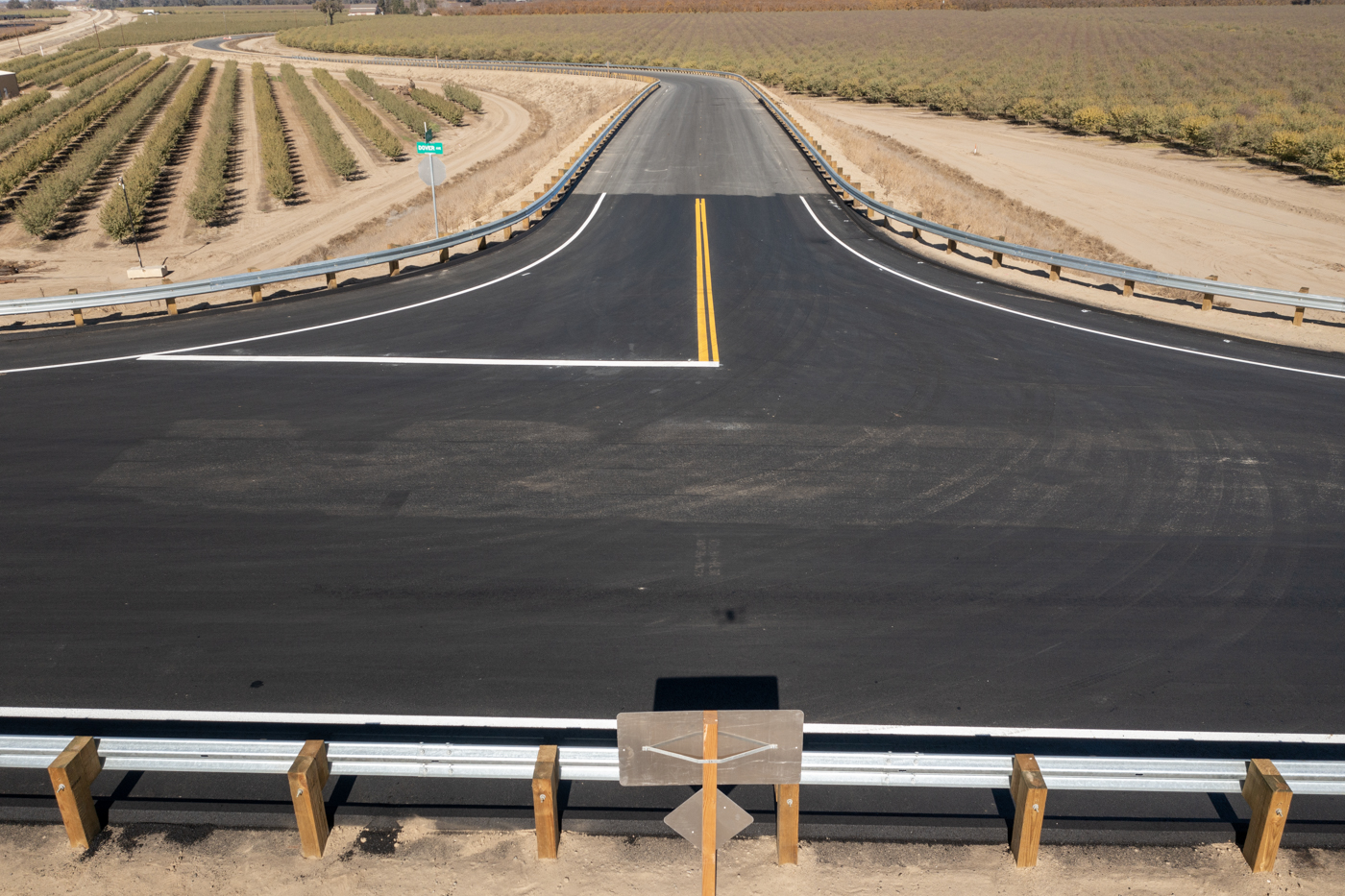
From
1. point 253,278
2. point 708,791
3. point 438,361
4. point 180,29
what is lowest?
point 438,361

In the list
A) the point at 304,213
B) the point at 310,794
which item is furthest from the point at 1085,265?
the point at 304,213

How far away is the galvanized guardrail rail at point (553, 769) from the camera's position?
17.5 feet

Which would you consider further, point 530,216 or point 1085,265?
point 530,216

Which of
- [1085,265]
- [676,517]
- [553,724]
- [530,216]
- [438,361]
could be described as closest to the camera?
[553,724]

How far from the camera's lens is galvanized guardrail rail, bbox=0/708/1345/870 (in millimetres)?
5340

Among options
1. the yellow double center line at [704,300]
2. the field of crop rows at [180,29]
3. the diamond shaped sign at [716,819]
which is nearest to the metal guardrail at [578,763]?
the diamond shaped sign at [716,819]

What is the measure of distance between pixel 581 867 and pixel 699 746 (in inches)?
62.8

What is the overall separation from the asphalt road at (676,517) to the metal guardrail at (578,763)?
3.72 ft

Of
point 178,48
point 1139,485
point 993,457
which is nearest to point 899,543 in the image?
point 993,457

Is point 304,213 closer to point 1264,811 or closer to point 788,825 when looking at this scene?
point 788,825

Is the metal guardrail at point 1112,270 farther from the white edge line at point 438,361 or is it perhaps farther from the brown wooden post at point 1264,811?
the brown wooden post at point 1264,811

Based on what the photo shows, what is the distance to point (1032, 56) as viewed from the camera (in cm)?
8081

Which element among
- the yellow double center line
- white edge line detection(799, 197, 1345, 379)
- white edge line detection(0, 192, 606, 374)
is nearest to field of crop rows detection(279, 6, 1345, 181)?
white edge line detection(799, 197, 1345, 379)

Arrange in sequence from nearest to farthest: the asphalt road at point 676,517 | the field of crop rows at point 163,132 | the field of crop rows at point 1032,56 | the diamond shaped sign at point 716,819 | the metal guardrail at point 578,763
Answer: the diamond shaped sign at point 716,819 → the metal guardrail at point 578,763 → the asphalt road at point 676,517 → the field of crop rows at point 163,132 → the field of crop rows at point 1032,56
